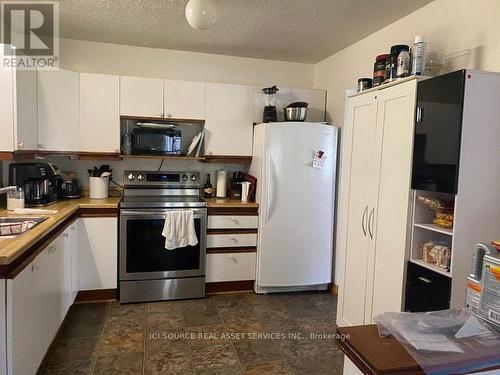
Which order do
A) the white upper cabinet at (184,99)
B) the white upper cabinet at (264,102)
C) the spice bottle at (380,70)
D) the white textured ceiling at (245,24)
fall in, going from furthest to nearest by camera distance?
the white upper cabinet at (264,102), the white upper cabinet at (184,99), the white textured ceiling at (245,24), the spice bottle at (380,70)

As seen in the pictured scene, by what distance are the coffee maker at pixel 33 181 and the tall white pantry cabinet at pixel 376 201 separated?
8.00 feet

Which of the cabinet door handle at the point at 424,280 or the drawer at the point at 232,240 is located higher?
the cabinet door handle at the point at 424,280

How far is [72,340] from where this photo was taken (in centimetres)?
269

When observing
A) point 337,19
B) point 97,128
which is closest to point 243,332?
point 97,128

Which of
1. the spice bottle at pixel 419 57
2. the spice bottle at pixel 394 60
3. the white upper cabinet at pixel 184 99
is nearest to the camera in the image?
the spice bottle at pixel 419 57

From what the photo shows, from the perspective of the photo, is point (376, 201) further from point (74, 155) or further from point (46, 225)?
point (74, 155)

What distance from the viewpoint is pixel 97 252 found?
3.27 m

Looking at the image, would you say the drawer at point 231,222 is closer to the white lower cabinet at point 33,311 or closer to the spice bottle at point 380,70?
the white lower cabinet at point 33,311

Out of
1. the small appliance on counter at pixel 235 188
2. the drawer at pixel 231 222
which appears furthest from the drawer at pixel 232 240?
the small appliance on counter at pixel 235 188

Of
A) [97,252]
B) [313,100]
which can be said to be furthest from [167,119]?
[313,100]

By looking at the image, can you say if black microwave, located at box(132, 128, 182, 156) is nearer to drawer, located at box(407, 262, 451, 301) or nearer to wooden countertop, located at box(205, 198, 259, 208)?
wooden countertop, located at box(205, 198, 259, 208)

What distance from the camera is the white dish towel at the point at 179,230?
3.31 metres

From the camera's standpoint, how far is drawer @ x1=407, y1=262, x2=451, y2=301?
1.86 m

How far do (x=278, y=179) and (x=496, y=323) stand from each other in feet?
7.80
